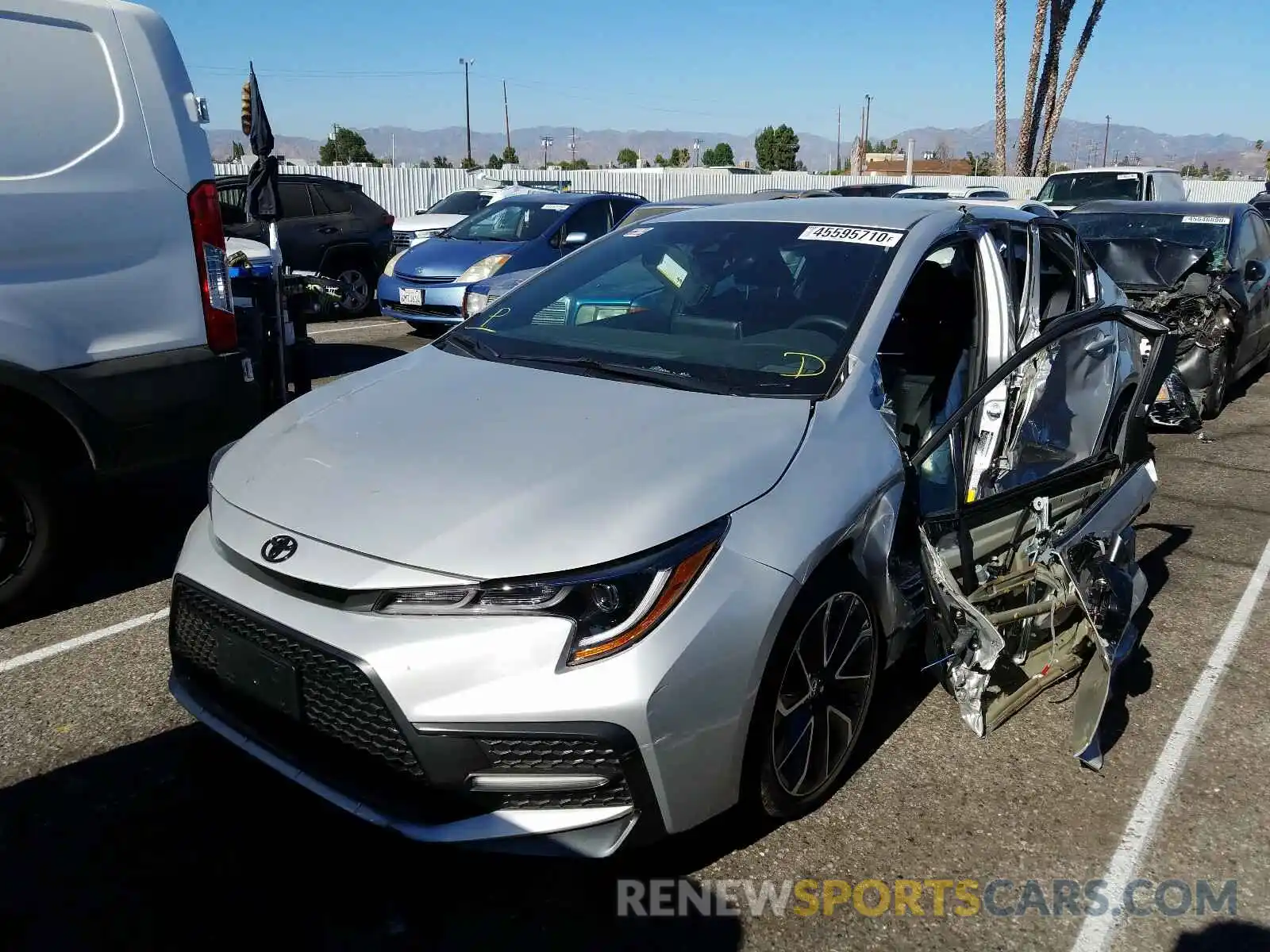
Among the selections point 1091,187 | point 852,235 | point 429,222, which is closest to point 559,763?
point 852,235

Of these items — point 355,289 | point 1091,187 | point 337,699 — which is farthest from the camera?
point 1091,187

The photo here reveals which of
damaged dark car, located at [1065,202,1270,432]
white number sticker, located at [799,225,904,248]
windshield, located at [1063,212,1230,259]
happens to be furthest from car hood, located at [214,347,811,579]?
windshield, located at [1063,212,1230,259]

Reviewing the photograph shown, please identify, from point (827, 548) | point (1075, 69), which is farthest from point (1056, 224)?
point (1075, 69)

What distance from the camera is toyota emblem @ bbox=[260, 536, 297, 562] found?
7.75 ft

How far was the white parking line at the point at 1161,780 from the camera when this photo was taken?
247 centimetres

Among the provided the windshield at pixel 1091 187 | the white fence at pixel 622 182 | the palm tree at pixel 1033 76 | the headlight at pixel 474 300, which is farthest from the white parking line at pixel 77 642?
the palm tree at pixel 1033 76

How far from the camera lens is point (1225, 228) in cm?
854

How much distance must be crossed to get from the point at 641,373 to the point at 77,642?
7.97 ft

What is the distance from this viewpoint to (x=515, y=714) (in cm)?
213

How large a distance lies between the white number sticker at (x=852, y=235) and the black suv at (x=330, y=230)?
9429 millimetres

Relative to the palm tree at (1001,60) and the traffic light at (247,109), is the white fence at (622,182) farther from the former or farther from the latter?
the traffic light at (247,109)

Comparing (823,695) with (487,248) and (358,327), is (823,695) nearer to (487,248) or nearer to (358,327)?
(487,248)

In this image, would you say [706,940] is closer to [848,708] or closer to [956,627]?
[848,708]

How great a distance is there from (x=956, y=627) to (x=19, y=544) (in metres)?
3.45
